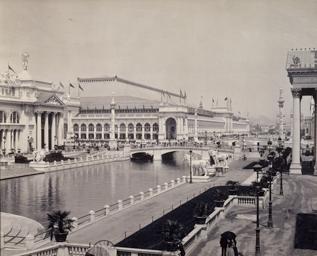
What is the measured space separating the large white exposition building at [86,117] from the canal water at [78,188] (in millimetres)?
8400

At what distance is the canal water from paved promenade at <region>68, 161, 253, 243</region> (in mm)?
4852

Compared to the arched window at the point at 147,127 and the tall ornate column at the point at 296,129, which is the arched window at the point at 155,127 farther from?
the tall ornate column at the point at 296,129

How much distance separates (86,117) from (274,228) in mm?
86722

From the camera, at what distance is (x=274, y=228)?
18.7m

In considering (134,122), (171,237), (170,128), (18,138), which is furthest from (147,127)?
(171,237)

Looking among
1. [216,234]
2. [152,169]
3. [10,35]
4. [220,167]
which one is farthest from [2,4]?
[152,169]

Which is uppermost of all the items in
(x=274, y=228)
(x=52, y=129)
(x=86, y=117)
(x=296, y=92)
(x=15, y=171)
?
(x=86, y=117)

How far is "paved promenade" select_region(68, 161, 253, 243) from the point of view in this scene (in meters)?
18.5

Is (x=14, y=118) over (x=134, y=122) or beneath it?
beneath

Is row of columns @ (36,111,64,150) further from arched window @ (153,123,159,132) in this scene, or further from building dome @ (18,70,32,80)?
arched window @ (153,123,159,132)

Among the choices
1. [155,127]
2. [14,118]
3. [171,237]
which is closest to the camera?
[171,237]

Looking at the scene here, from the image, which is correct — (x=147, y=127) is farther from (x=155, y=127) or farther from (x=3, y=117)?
(x=3, y=117)

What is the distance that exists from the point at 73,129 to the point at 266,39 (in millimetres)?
88656

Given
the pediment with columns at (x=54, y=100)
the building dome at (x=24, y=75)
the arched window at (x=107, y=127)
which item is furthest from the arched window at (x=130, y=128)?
the building dome at (x=24, y=75)
